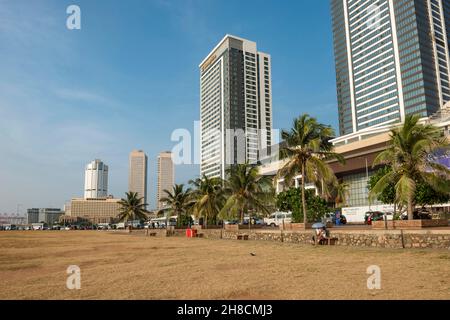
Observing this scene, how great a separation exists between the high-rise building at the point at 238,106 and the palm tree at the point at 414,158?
151 metres

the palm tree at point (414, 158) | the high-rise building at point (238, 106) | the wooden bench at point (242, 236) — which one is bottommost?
the wooden bench at point (242, 236)

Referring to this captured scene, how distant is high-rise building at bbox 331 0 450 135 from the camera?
132500 millimetres

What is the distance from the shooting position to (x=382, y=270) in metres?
11.4

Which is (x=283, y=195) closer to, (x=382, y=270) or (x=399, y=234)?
(x=399, y=234)

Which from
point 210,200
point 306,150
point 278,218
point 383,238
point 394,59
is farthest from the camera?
point 394,59

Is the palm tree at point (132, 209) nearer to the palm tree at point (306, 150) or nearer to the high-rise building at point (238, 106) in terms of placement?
the palm tree at point (306, 150)

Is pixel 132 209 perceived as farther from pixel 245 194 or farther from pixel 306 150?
pixel 306 150

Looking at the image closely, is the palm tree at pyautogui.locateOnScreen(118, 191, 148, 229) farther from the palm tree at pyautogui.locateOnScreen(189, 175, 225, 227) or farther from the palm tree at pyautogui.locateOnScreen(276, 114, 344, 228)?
the palm tree at pyautogui.locateOnScreen(276, 114, 344, 228)

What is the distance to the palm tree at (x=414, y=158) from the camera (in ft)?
73.6

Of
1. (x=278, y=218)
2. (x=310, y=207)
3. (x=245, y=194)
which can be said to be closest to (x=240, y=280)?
(x=245, y=194)

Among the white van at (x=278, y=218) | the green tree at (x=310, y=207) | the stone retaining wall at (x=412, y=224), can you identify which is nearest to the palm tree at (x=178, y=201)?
the white van at (x=278, y=218)

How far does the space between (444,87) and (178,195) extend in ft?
400

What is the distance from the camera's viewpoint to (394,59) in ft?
454

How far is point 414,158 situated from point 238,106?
529 ft
